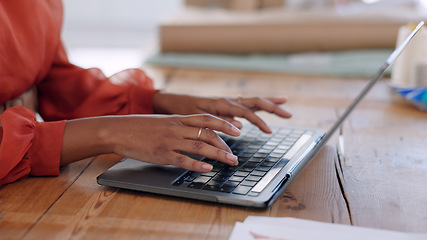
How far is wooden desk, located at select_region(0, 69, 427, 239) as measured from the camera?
71 centimetres

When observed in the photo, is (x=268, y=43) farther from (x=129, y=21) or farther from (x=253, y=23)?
(x=129, y=21)

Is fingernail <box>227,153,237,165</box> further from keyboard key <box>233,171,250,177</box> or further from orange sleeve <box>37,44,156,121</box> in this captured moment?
orange sleeve <box>37,44,156,121</box>

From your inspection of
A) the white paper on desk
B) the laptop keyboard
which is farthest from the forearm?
the white paper on desk

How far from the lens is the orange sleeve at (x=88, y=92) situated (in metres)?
1.21

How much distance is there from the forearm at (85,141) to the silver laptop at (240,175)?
5cm

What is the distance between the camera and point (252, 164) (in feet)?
2.89

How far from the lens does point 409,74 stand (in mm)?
1502

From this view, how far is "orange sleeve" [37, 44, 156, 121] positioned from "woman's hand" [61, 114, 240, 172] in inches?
11.3

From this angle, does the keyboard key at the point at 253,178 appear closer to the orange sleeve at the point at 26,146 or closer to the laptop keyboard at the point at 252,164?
the laptop keyboard at the point at 252,164

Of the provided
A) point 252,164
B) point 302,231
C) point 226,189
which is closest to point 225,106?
point 252,164

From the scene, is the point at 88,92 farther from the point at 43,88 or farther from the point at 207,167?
the point at 207,167

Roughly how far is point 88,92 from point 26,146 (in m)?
0.40

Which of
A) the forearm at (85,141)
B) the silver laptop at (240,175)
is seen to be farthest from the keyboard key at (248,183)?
the forearm at (85,141)

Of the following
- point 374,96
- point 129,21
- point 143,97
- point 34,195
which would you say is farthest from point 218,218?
point 129,21
